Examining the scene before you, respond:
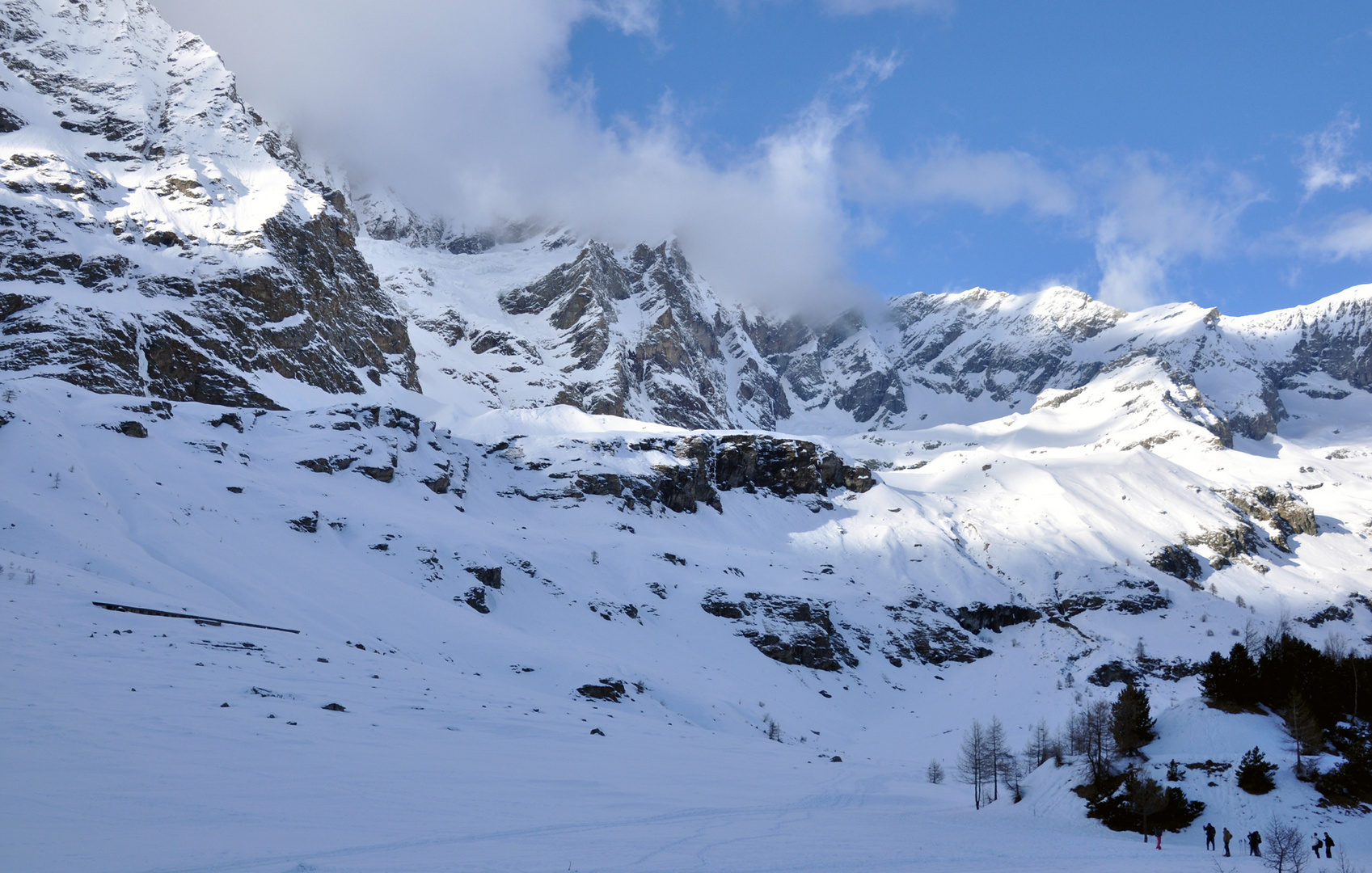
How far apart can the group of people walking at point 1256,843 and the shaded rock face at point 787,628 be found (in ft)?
188

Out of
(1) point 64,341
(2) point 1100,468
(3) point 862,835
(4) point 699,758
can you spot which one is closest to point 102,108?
(1) point 64,341

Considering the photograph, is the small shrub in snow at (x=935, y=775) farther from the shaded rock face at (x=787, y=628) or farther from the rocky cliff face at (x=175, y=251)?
the rocky cliff face at (x=175, y=251)

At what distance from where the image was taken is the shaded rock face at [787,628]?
84.3 meters

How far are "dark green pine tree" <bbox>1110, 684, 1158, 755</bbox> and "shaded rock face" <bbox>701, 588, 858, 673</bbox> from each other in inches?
1944

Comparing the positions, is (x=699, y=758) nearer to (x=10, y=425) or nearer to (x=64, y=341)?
(x=10, y=425)

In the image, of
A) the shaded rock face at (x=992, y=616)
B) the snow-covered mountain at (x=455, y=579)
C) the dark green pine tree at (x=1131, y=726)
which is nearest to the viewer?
the snow-covered mountain at (x=455, y=579)

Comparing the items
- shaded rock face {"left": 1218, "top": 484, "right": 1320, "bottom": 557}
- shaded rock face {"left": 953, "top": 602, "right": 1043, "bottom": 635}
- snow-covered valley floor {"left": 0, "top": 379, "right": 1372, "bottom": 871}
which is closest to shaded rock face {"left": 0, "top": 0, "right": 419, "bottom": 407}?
snow-covered valley floor {"left": 0, "top": 379, "right": 1372, "bottom": 871}

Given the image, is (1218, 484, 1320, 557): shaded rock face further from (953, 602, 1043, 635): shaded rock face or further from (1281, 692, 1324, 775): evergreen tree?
(1281, 692, 1324, 775): evergreen tree

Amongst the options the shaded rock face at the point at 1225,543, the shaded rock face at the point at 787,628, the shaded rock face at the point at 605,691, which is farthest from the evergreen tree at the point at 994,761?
the shaded rock face at the point at 1225,543

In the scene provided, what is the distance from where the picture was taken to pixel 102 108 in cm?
15262

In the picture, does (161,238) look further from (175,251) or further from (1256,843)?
(1256,843)

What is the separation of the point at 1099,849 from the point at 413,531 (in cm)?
5861

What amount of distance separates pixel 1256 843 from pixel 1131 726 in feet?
31.0

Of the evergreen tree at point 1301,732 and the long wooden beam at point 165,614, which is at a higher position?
the long wooden beam at point 165,614
